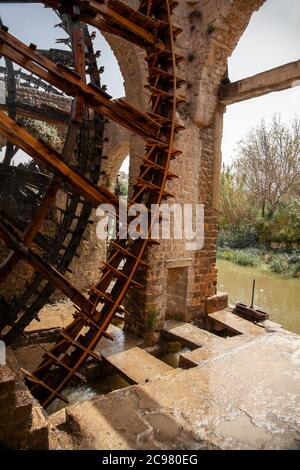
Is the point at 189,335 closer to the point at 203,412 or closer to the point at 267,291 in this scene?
the point at 203,412

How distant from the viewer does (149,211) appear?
3676 mm

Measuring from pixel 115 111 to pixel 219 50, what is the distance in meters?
3.10

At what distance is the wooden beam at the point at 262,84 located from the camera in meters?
4.63

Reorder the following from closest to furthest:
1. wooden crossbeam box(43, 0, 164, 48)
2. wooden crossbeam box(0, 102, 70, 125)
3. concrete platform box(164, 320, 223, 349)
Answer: wooden crossbeam box(43, 0, 164, 48) → concrete platform box(164, 320, 223, 349) → wooden crossbeam box(0, 102, 70, 125)

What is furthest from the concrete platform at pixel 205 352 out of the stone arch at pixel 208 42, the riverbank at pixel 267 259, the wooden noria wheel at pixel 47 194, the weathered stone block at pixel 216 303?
the riverbank at pixel 267 259

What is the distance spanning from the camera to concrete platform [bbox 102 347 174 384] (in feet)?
12.2

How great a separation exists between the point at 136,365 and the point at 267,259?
14.0m

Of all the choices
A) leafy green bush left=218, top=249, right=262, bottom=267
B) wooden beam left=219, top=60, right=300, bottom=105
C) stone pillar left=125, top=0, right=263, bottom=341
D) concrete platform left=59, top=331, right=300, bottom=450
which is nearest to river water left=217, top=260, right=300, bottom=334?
leafy green bush left=218, top=249, right=262, bottom=267

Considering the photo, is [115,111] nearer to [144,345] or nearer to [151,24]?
[151,24]

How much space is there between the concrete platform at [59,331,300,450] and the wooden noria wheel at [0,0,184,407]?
83 centimetres

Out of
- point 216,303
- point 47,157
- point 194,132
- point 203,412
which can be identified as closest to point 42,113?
point 194,132

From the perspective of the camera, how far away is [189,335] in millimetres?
5043

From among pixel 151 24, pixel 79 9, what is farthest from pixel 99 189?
pixel 151 24

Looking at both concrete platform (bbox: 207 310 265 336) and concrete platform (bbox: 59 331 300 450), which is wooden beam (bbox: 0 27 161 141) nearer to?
concrete platform (bbox: 59 331 300 450)
